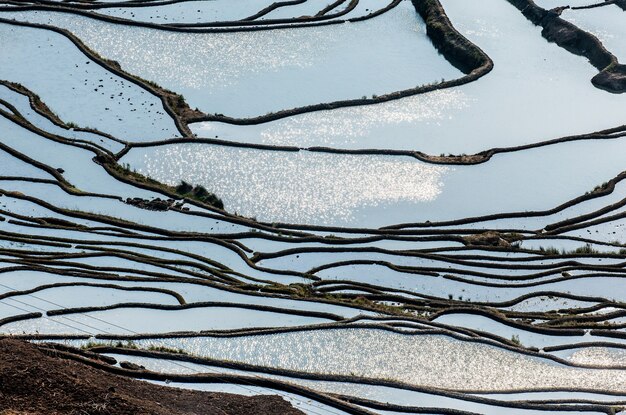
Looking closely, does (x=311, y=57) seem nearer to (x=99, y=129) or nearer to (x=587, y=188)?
(x=99, y=129)

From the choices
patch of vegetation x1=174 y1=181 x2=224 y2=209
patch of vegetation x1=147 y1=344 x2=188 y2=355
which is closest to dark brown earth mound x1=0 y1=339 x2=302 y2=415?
patch of vegetation x1=147 y1=344 x2=188 y2=355

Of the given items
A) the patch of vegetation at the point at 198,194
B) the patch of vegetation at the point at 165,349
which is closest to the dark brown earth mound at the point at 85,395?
the patch of vegetation at the point at 165,349

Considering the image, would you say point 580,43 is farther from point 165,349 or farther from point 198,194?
point 165,349

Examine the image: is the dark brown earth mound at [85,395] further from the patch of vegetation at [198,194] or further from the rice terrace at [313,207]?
the patch of vegetation at [198,194]

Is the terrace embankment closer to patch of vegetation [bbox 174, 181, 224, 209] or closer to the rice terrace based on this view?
the rice terrace

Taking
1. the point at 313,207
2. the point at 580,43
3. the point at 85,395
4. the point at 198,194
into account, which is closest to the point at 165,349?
the point at 85,395

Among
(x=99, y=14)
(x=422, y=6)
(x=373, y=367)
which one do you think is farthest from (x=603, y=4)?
(x=373, y=367)
